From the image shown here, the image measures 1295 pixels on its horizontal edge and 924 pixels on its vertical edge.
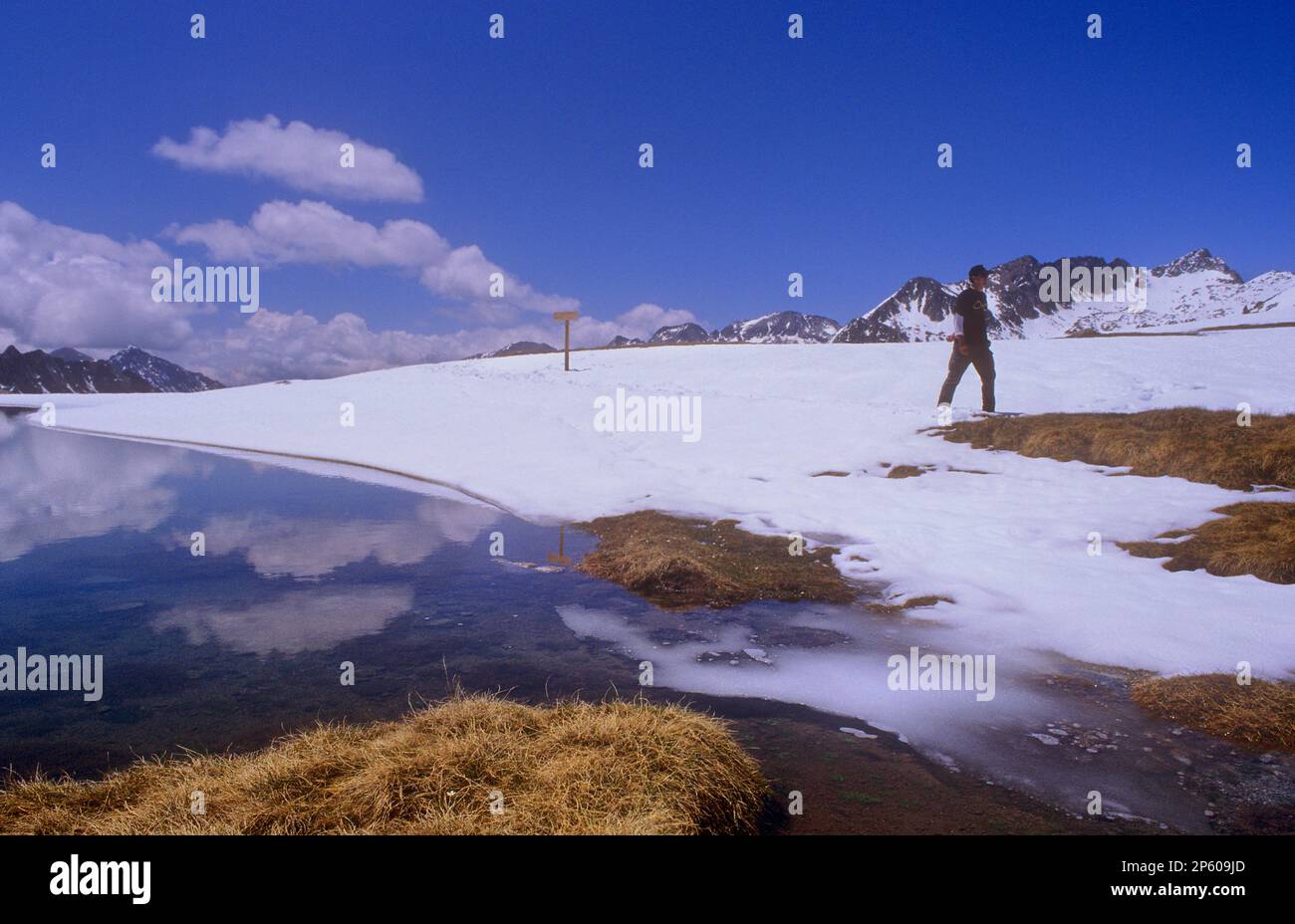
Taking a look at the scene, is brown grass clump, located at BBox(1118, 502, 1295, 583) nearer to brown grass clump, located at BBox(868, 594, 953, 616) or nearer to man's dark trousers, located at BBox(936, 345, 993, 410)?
brown grass clump, located at BBox(868, 594, 953, 616)

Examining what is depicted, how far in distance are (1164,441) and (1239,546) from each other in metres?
6.02

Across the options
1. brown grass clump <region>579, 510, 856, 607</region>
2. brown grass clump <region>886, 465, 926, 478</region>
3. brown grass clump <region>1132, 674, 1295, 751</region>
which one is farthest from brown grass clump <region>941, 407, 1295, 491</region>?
brown grass clump <region>1132, 674, 1295, 751</region>

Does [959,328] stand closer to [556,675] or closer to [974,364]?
[974,364]

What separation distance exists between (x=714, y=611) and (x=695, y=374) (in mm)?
29652

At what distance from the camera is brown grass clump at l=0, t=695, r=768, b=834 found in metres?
4.23

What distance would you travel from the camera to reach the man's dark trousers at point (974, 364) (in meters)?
19.5

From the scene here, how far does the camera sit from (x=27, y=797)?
4598 mm

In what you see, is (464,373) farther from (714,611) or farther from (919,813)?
(919,813)

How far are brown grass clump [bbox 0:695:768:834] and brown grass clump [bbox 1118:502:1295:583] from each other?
798 cm

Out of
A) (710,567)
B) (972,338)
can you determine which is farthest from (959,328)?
(710,567)

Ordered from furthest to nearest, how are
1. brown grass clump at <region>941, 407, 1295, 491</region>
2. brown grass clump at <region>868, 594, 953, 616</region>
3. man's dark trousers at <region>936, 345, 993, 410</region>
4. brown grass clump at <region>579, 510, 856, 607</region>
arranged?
man's dark trousers at <region>936, 345, 993, 410</region> → brown grass clump at <region>941, 407, 1295, 491</region> → brown grass clump at <region>579, 510, 856, 607</region> → brown grass clump at <region>868, 594, 953, 616</region>

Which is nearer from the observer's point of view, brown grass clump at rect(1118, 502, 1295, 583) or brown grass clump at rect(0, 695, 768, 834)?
brown grass clump at rect(0, 695, 768, 834)

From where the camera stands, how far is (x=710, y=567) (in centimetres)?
1038

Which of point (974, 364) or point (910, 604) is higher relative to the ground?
point (974, 364)
